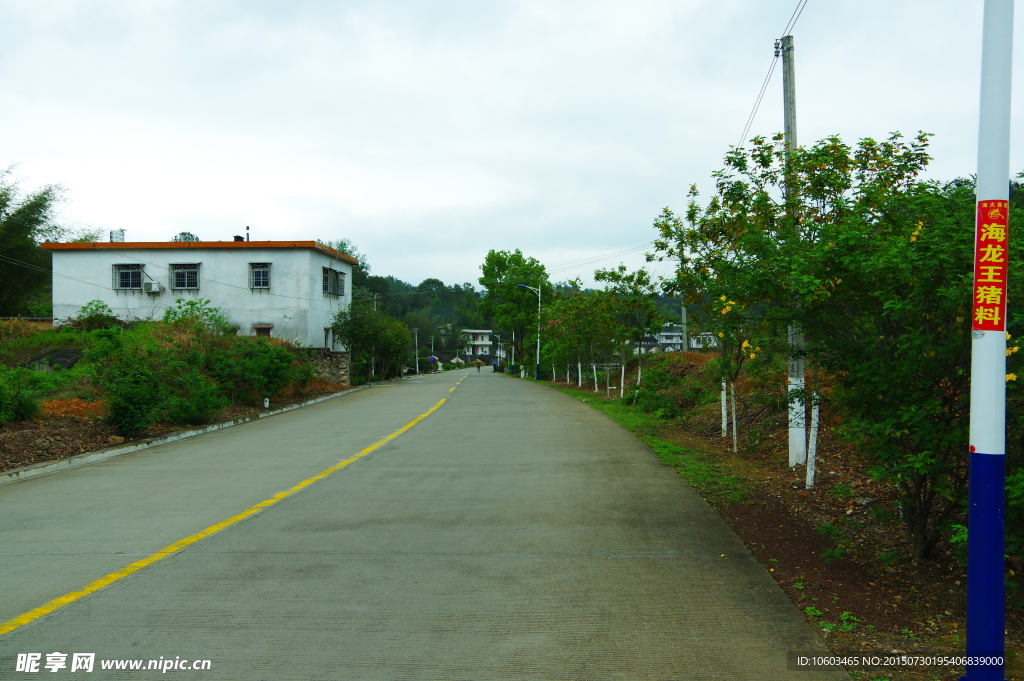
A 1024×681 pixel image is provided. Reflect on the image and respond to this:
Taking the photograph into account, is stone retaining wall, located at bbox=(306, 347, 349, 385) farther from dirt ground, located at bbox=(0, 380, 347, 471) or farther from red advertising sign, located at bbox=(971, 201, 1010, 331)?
red advertising sign, located at bbox=(971, 201, 1010, 331)

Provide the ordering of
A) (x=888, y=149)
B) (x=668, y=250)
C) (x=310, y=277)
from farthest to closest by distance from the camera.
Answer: (x=310, y=277), (x=668, y=250), (x=888, y=149)

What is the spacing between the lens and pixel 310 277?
38.2m

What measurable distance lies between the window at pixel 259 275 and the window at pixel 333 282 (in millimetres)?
3305

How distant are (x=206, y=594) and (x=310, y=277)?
34115 millimetres

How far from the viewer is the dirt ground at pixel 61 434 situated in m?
12.0

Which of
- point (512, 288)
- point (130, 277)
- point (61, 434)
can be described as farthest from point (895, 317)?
point (512, 288)

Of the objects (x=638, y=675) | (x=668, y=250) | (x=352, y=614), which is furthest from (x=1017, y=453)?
(x=668, y=250)

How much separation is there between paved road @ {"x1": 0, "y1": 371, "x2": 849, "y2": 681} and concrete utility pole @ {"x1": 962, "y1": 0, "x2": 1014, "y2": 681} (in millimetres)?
824

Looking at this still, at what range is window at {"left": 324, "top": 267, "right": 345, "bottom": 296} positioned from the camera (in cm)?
4082

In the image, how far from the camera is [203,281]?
38.2m

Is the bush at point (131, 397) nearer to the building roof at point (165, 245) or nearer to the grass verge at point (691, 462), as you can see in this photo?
the grass verge at point (691, 462)

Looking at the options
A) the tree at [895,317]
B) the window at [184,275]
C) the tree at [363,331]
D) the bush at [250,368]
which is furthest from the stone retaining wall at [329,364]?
the tree at [895,317]

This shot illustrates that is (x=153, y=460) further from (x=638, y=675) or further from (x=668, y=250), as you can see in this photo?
(x=638, y=675)

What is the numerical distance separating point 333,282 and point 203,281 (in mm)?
6798
